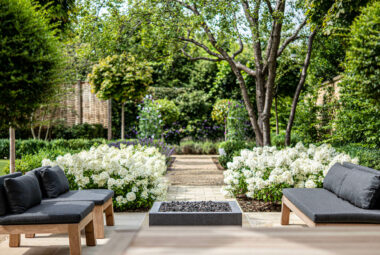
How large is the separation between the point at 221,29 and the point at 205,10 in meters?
0.70

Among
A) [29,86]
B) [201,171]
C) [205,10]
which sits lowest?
[201,171]

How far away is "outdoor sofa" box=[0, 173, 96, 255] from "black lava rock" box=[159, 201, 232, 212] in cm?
79

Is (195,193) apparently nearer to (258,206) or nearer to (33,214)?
(258,206)

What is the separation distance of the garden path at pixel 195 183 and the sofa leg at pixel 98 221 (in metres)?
2.06

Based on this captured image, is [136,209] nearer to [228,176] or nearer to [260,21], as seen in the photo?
[228,176]

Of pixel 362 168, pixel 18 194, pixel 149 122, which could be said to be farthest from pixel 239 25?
pixel 18 194

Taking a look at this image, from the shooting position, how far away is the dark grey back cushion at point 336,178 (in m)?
3.79

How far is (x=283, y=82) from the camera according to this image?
39.7 ft

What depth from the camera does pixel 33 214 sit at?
300 centimetres

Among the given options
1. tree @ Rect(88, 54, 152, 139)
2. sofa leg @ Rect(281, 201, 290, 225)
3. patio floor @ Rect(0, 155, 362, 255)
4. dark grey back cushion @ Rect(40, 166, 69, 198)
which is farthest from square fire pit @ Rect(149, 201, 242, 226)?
tree @ Rect(88, 54, 152, 139)

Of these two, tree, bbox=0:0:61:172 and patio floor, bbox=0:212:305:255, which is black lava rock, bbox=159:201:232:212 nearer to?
patio floor, bbox=0:212:305:255

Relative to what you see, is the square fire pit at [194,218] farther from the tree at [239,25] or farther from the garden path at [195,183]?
the tree at [239,25]

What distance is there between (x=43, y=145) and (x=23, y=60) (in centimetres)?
732

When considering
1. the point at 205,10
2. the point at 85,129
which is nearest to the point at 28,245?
the point at 205,10
